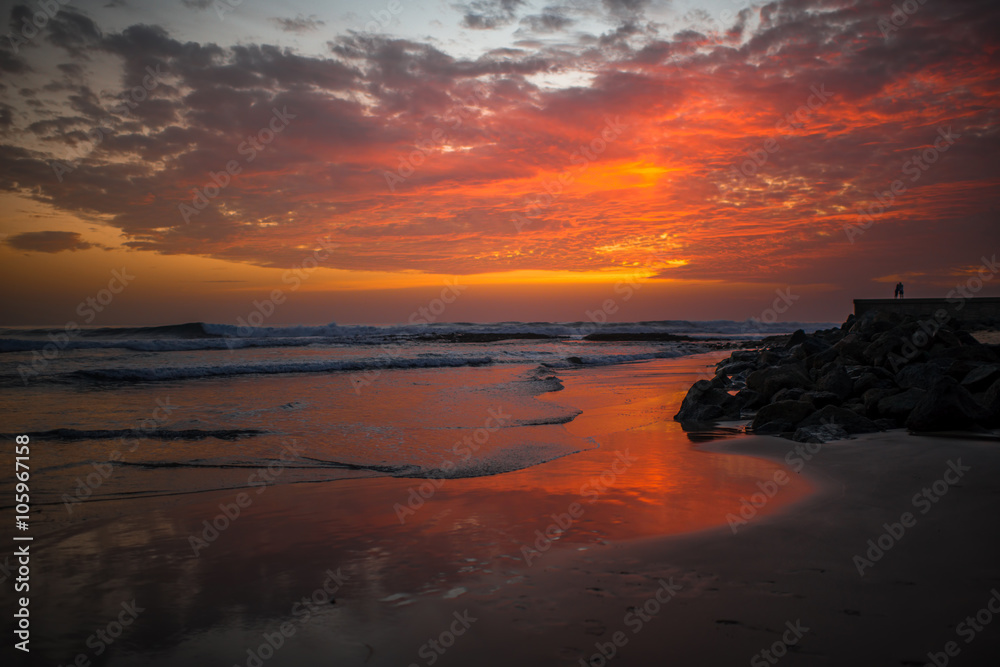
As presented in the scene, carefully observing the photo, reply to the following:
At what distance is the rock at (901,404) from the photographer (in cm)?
747

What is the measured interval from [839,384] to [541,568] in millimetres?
7429

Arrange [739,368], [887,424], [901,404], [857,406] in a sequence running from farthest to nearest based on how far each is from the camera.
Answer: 1. [739,368]
2. [857,406]
3. [901,404]
4. [887,424]

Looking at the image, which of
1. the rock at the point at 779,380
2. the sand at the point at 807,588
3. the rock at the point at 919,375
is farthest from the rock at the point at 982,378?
the sand at the point at 807,588

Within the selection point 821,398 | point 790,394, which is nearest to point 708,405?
point 790,394

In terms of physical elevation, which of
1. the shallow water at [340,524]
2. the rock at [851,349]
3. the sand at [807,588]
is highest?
the rock at [851,349]

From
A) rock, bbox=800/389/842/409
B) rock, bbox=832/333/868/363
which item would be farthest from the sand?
rock, bbox=832/333/868/363

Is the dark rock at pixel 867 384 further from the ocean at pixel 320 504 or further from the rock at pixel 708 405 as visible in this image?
the ocean at pixel 320 504

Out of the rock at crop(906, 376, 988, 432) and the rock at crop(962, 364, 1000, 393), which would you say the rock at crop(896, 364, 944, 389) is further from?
the rock at crop(906, 376, 988, 432)

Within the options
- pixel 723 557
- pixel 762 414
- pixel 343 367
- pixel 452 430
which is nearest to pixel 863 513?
pixel 723 557

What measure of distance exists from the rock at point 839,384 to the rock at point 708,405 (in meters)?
1.43

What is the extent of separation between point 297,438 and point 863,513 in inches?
274

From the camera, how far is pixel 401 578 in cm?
347

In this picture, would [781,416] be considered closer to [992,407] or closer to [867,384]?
[867,384]

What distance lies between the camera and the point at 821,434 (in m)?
7.21
